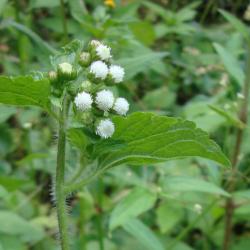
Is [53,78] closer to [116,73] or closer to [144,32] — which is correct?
[116,73]

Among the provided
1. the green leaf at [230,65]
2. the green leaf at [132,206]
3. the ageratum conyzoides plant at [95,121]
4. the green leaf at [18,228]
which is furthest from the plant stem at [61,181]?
the green leaf at [230,65]

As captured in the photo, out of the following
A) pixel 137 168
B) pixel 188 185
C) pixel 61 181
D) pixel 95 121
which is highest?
pixel 95 121

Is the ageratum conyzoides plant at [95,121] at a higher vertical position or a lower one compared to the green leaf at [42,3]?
higher

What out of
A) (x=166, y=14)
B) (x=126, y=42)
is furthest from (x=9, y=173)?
(x=166, y=14)

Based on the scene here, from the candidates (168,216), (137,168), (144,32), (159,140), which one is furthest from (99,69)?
(144,32)

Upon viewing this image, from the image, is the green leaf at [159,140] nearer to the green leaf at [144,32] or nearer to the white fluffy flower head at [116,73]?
the white fluffy flower head at [116,73]
